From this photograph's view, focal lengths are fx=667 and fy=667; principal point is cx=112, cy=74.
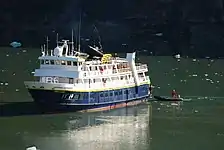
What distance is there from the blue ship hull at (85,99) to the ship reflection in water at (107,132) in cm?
79

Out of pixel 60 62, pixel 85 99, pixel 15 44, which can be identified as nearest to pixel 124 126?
pixel 85 99

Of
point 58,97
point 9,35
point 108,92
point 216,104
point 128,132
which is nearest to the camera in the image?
point 128,132

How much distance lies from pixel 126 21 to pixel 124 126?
3476 inches

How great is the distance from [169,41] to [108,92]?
74.4m

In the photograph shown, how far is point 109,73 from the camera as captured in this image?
5631 cm

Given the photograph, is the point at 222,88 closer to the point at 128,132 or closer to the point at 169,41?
the point at 128,132

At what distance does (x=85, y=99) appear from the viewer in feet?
173

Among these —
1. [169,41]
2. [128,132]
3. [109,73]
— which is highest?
[169,41]

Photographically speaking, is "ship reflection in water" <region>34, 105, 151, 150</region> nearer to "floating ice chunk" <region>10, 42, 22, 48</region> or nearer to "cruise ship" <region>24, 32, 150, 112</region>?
"cruise ship" <region>24, 32, 150, 112</region>

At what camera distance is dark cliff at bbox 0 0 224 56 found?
128875mm

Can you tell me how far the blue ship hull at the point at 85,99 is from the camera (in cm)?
5103

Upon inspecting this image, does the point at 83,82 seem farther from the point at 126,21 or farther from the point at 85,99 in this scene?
the point at 126,21

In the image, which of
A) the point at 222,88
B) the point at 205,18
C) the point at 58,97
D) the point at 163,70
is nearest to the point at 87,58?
the point at 58,97

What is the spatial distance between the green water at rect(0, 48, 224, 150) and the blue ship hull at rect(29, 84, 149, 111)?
0.68m
